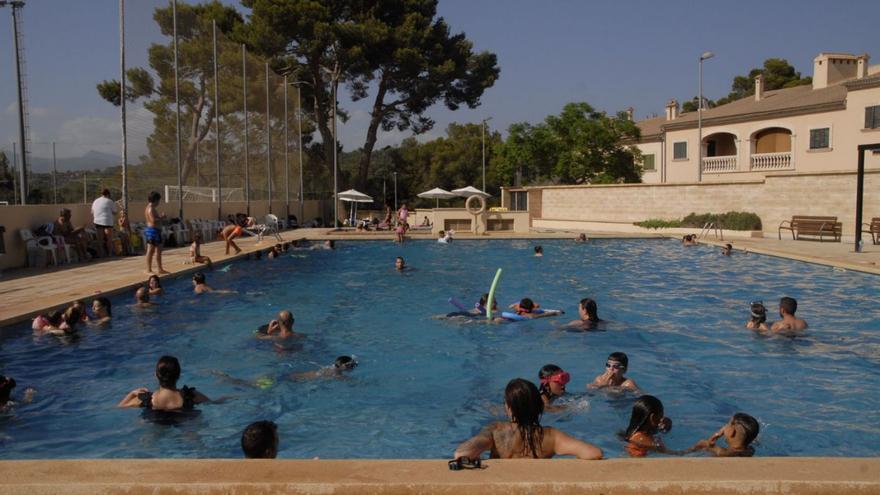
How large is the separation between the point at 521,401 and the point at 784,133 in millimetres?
34502

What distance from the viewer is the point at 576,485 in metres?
3.14

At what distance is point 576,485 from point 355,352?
5.77m

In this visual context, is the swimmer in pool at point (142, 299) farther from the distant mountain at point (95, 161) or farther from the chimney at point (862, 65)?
the chimney at point (862, 65)

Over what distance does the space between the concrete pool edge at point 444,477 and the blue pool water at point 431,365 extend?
2.00 meters

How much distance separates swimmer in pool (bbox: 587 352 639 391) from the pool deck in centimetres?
674

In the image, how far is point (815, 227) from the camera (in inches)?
834

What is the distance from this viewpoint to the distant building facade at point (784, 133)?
29.7 metres

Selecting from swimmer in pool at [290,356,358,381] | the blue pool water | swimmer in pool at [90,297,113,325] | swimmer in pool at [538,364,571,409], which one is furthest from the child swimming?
swimmer in pool at [90,297,113,325]

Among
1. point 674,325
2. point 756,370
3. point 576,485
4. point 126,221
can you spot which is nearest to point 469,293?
point 674,325

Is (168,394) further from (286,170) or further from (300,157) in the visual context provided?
(300,157)

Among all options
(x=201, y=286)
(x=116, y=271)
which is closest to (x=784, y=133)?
(x=201, y=286)

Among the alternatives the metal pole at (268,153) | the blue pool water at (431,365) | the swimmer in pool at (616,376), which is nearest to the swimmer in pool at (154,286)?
the blue pool water at (431,365)

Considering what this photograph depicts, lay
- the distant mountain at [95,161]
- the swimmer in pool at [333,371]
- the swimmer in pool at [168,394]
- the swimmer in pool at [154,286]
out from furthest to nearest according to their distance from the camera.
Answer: the distant mountain at [95,161] < the swimmer in pool at [154,286] < the swimmer in pool at [333,371] < the swimmer in pool at [168,394]

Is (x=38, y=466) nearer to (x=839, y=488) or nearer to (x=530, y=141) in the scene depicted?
(x=839, y=488)
